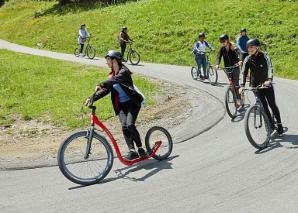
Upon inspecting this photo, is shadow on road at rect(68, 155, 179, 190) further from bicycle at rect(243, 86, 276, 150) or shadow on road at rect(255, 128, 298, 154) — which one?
shadow on road at rect(255, 128, 298, 154)

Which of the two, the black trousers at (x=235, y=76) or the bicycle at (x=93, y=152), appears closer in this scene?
the bicycle at (x=93, y=152)

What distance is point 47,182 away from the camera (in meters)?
9.30

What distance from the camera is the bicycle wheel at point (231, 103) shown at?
13.9 meters

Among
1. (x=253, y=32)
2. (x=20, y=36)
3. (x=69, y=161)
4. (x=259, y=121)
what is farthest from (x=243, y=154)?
(x=20, y=36)

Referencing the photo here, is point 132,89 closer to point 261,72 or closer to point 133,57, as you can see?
point 261,72

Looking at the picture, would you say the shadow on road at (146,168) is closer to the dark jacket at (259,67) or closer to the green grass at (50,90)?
the dark jacket at (259,67)

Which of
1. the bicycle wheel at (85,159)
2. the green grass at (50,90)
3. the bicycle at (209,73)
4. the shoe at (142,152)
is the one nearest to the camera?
the bicycle wheel at (85,159)

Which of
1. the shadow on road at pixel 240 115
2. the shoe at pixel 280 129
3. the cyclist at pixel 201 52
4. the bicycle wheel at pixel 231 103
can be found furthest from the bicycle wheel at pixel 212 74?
the shoe at pixel 280 129

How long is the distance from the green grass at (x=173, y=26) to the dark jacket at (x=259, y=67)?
11999mm

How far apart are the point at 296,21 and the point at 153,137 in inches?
1007

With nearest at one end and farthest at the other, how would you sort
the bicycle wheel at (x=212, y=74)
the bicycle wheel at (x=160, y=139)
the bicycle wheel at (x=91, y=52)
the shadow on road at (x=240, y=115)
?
the bicycle wheel at (x=160, y=139) → the shadow on road at (x=240, y=115) → the bicycle wheel at (x=212, y=74) → the bicycle wheel at (x=91, y=52)

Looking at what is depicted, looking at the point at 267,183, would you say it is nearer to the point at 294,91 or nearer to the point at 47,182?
the point at 47,182

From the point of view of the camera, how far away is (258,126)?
34.8 feet

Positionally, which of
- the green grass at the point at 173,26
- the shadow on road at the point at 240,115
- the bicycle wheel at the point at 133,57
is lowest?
the shadow on road at the point at 240,115
